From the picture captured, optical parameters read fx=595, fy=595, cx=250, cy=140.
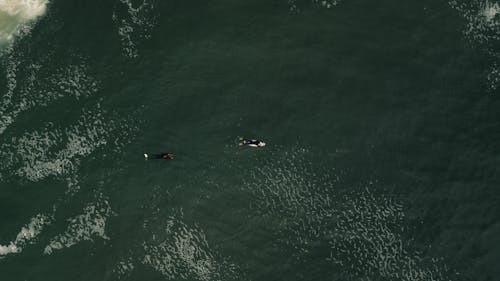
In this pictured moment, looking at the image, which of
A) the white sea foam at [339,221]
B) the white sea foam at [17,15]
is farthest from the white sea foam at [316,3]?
the white sea foam at [17,15]

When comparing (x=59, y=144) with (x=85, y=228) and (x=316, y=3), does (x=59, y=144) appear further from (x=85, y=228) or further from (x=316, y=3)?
(x=316, y=3)

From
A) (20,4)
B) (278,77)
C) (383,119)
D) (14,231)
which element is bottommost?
(14,231)

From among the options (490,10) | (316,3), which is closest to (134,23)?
(316,3)

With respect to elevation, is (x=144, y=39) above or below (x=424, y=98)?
above

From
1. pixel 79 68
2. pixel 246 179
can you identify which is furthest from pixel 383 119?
pixel 79 68

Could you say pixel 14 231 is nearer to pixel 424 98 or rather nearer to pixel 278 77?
pixel 278 77

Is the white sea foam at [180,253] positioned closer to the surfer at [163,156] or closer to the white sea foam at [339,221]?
the surfer at [163,156]

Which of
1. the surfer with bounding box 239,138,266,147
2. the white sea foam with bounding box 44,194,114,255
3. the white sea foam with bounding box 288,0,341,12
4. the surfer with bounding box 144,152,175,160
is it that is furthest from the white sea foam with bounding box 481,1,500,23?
the white sea foam with bounding box 44,194,114,255
